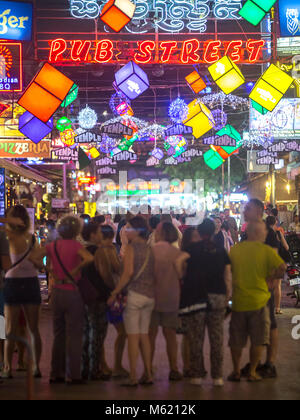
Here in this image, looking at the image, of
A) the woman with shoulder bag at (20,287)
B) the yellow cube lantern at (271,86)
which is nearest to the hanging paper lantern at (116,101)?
the yellow cube lantern at (271,86)

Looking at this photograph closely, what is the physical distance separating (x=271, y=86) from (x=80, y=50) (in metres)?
5.60

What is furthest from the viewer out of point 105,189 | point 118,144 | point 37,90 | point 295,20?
point 105,189

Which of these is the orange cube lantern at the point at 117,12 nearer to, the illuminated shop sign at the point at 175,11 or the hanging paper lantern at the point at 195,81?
the illuminated shop sign at the point at 175,11

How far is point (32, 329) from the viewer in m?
7.98

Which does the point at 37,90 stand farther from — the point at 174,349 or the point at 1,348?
the point at 174,349

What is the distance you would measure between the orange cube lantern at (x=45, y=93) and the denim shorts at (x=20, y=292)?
16.3 ft

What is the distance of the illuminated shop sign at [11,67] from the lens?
1579 centimetres

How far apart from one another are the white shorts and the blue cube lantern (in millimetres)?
7558

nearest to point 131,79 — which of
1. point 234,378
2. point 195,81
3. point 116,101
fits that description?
point 195,81

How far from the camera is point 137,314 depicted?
24.9 ft

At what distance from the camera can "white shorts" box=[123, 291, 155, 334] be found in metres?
7.54

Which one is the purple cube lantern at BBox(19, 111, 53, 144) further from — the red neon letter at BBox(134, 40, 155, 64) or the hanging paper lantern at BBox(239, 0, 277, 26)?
the red neon letter at BBox(134, 40, 155, 64)

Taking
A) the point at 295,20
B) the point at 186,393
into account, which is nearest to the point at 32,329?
the point at 186,393

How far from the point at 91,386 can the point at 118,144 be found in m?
17.6
